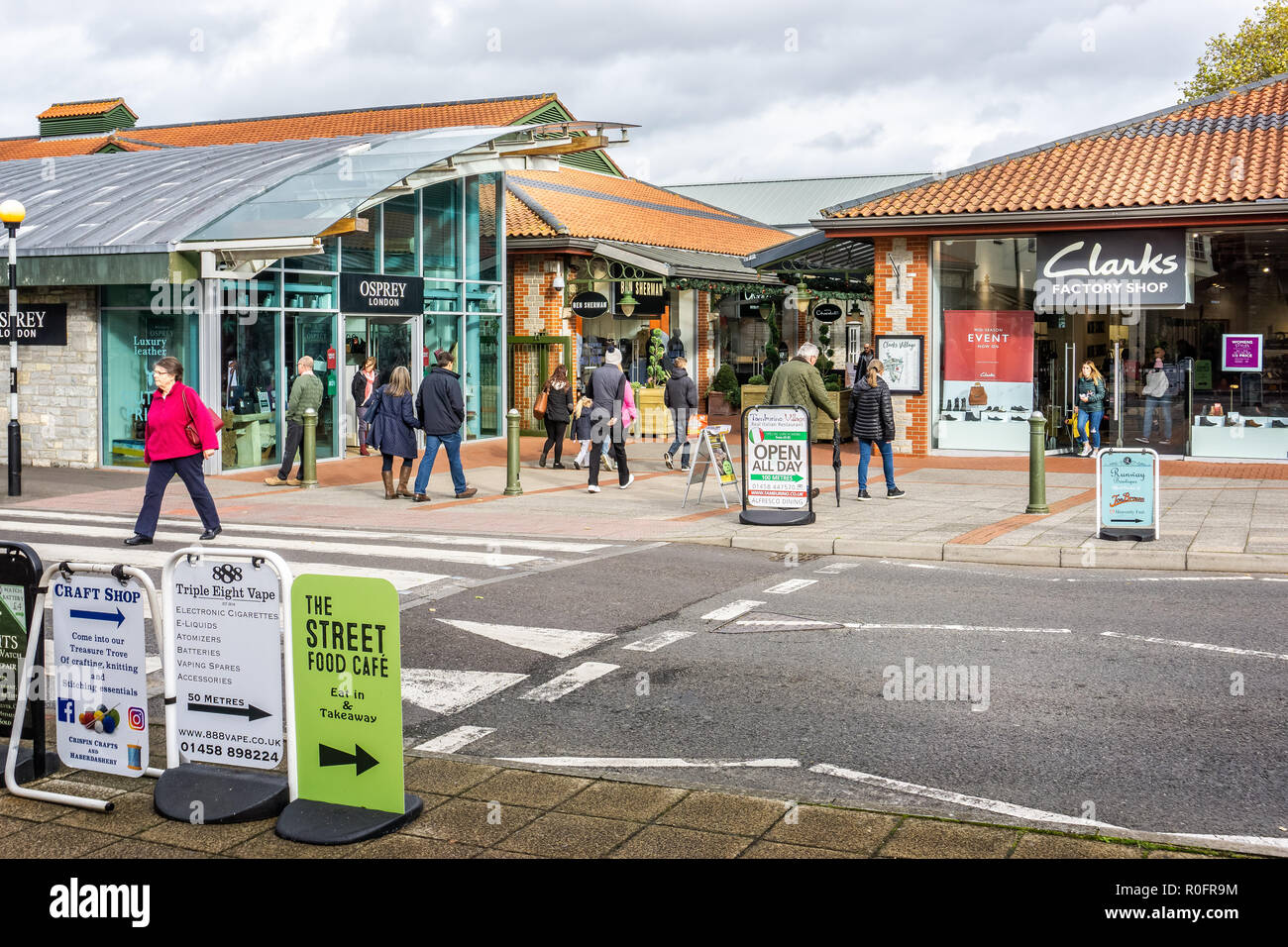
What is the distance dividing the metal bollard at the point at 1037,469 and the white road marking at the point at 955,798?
9.26 meters

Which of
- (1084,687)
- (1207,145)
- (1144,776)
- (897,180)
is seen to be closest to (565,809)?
(1144,776)

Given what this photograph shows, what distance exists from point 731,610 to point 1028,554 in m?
3.60

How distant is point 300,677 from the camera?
5227 millimetres

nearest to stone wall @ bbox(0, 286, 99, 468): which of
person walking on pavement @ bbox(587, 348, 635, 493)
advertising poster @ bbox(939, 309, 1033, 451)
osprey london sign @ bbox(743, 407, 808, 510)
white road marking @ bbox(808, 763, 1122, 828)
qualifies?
person walking on pavement @ bbox(587, 348, 635, 493)

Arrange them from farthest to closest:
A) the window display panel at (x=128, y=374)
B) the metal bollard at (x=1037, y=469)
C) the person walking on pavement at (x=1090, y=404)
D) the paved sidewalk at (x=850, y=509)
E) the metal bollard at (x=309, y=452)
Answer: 1. the person walking on pavement at (x=1090, y=404)
2. the window display panel at (x=128, y=374)
3. the metal bollard at (x=309, y=452)
4. the metal bollard at (x=1037, y=469)
5. the paved sidewalk at (x=850, y=509)

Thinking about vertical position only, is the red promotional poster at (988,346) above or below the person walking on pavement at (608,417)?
above

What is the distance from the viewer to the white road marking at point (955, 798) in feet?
17.4

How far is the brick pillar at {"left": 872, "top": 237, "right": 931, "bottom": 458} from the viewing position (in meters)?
23.0

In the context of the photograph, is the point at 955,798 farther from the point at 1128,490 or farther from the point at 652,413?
the point at 652,413

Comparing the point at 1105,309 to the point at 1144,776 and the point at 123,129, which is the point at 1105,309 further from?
the point at 123,129

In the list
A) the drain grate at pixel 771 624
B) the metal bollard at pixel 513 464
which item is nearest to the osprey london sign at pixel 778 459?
the metal bollard at pixel 513 464

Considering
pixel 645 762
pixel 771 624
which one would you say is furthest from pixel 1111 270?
pixel 645 762

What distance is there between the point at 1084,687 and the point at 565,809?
333 cm

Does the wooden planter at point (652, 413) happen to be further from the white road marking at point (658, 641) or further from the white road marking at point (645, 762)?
the white road marking at point (645, 762)
